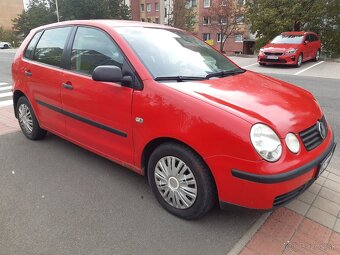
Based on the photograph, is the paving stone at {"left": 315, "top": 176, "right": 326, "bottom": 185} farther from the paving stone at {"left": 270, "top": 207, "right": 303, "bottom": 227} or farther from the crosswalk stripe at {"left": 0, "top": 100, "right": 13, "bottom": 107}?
the crosswalk stripe at {"left": 0, "top": 100, "right": 13, "bottom": 107}

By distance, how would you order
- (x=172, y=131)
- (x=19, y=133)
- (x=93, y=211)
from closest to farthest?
(x=172, y=131), (x=93, y=211), (x=19, y=133)

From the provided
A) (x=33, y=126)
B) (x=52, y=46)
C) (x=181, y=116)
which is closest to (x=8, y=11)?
(x=33, y=126)

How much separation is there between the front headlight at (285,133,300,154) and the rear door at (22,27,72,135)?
2600 mm

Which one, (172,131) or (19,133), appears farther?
(19,133)

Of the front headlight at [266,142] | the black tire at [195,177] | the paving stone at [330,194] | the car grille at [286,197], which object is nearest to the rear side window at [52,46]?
the black tire at [195,177]

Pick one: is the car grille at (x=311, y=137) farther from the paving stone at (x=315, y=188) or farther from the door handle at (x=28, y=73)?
the door handle at (x=28, y=73)

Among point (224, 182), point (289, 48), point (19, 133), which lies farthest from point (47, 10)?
point (224, 182)

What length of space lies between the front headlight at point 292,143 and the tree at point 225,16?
110ft

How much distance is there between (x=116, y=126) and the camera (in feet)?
10.3

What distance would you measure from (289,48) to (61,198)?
45.7 ft

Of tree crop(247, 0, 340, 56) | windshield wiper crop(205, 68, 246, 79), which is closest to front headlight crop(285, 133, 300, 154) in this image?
windshield wiper crop(205, 68, 246, 79)

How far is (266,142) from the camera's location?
7.60ft

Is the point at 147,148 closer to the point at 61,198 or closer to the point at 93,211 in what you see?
the point at 93,211

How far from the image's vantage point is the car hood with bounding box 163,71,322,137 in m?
2.45
